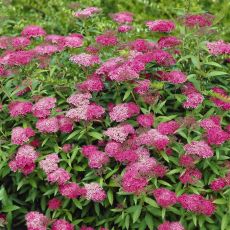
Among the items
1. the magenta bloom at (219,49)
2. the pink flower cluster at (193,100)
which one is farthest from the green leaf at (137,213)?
the magenta bloom at (219,49)

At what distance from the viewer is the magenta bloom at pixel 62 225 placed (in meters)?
3.51

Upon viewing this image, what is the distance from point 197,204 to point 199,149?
1.17 feet

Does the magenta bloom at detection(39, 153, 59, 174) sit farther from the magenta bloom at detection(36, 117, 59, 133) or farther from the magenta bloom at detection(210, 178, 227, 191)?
the magenta bloom at detection(210, 178, 227, 191)

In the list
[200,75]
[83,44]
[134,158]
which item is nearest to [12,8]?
[83,44]

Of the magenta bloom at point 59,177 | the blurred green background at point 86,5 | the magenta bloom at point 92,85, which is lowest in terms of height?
the blurred green background at point 86,5

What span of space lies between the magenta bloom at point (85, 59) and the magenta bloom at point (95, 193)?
94 centimetres

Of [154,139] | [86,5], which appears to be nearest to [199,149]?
[154,139]

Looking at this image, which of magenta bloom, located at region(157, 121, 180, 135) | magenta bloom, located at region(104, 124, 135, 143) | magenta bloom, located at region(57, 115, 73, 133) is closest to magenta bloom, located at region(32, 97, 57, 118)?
magenta bloom, located at region(57, 115, 73, 133)

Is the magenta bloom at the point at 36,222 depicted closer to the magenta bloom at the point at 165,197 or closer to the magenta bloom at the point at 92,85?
the magenta bloom at the point at 165,197

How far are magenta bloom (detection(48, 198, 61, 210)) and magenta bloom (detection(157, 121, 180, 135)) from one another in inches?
31.5

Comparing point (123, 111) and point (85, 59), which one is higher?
point (85, 59)

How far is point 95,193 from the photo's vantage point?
138 inches

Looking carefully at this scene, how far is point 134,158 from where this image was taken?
3.57m

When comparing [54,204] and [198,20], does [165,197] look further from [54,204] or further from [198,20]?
[198,20]
